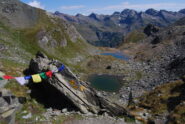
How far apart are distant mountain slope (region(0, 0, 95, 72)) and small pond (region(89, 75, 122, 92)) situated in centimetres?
2262

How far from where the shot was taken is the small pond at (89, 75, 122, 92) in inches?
2931

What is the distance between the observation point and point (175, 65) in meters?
79.3

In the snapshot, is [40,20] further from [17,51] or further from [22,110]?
[22,110]

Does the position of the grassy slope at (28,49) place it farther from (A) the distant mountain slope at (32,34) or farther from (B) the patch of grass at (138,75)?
(B) the patch of grass at (138,75)

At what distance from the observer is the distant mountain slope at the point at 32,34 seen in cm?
9488

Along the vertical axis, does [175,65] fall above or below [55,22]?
below

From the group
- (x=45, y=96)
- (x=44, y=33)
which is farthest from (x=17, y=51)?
(x=45, y=96)

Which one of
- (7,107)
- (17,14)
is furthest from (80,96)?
(17,14)

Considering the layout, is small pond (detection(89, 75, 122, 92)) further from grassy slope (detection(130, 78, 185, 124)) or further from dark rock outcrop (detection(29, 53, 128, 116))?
dark rock outcrop (detection(29, 53, 128, 116))

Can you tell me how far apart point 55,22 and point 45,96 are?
10563cm

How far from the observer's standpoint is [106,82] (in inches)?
3327

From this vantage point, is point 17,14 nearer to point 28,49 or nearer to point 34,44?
point 34,44

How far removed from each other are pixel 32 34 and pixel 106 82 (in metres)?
47.6

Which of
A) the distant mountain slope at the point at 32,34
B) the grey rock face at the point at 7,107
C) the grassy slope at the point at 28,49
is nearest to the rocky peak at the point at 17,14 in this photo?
the distant mountain slope at the point at 32,34
